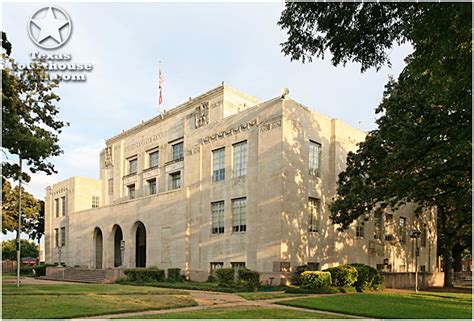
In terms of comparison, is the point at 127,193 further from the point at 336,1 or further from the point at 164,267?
the point at 336,1

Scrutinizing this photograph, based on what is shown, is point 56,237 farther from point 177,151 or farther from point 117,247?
point 177,151

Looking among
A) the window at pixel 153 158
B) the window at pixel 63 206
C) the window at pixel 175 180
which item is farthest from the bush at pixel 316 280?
the window at pixel 63 206

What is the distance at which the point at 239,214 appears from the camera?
32562 millimetres

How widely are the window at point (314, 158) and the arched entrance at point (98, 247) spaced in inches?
1086

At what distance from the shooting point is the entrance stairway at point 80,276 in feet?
120

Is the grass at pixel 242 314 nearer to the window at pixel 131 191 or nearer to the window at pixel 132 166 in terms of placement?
the window at pixel 132 166

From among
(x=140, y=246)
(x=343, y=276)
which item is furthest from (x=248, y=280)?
(x=140, y=246)

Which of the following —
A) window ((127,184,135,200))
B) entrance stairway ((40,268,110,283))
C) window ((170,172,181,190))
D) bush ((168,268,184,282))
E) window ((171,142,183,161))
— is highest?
window ((171,142,183,161))

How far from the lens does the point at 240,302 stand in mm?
18984

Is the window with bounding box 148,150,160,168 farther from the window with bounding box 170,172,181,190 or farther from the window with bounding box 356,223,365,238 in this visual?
the window with bounding box 356,223,365,238

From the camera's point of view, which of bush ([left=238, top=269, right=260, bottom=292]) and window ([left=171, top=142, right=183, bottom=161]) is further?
window ([left=171, top=142, right=183, bottom=161])

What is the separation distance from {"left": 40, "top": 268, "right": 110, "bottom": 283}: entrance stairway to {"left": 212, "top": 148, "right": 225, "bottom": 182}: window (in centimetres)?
1193

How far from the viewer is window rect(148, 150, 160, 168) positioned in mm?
45028

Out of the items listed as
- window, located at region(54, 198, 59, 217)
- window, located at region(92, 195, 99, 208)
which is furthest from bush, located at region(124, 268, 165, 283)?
window, located at region(54, 198, 59, 217)
